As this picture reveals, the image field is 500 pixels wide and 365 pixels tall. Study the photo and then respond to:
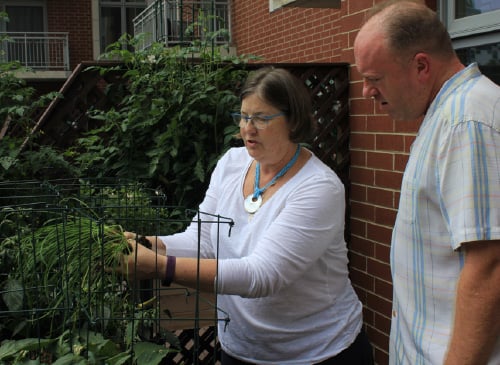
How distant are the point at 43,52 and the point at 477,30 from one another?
17640mm

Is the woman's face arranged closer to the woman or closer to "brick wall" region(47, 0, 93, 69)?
the woman

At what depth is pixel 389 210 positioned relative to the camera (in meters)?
3.74

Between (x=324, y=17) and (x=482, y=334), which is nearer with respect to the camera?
(x=482, y=334)

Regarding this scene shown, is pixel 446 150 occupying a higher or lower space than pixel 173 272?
higher

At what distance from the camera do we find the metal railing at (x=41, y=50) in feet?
59.5

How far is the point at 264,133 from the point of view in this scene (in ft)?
7.57

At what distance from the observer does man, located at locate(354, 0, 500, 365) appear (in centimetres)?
143

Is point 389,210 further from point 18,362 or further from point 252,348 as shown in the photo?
point 18,362

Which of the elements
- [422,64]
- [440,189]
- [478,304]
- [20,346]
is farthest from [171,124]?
[478,304]

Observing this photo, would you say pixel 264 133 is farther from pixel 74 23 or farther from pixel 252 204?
pixel 74 23

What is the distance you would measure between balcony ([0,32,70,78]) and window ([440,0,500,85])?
15.8m

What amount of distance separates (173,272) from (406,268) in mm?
701

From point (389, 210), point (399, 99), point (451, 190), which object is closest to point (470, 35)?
point (389, 210)

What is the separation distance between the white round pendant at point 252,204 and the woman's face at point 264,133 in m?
0.15
